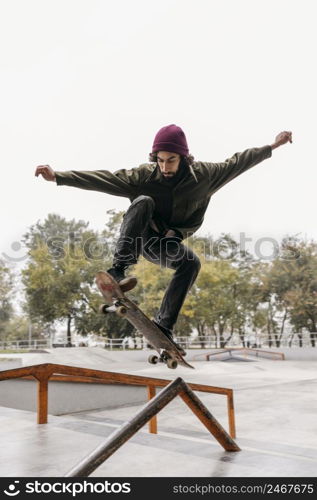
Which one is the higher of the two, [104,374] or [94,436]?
[104,374]

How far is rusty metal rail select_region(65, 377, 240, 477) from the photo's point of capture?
3457 mm

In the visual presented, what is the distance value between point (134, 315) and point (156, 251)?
0.72 metres

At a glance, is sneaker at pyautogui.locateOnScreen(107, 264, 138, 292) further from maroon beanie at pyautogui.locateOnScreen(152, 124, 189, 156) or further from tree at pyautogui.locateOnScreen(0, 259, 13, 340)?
tree at pyautogui.locateOnScreen(0, 259, 13, 340)

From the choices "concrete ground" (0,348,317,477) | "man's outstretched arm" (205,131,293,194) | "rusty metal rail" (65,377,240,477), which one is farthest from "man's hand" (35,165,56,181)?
"concrete ground" (0,348,317,477)

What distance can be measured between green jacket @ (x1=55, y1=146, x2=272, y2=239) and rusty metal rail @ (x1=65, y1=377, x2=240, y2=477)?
1.60m

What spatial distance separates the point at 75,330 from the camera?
48.9 meters

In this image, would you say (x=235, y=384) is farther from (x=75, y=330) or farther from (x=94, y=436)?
(x=75, y=330)

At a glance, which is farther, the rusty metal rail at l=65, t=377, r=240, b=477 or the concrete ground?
the concrete ground

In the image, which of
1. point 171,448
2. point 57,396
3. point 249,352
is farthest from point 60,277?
point 171,448

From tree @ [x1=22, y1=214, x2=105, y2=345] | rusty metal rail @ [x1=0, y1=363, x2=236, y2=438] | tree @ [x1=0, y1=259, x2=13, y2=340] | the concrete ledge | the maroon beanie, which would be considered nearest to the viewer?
the maroon beanie

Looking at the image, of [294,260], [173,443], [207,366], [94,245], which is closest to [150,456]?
[173,443]

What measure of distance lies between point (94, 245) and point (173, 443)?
125 ft

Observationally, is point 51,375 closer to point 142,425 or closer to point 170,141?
point 142,425
